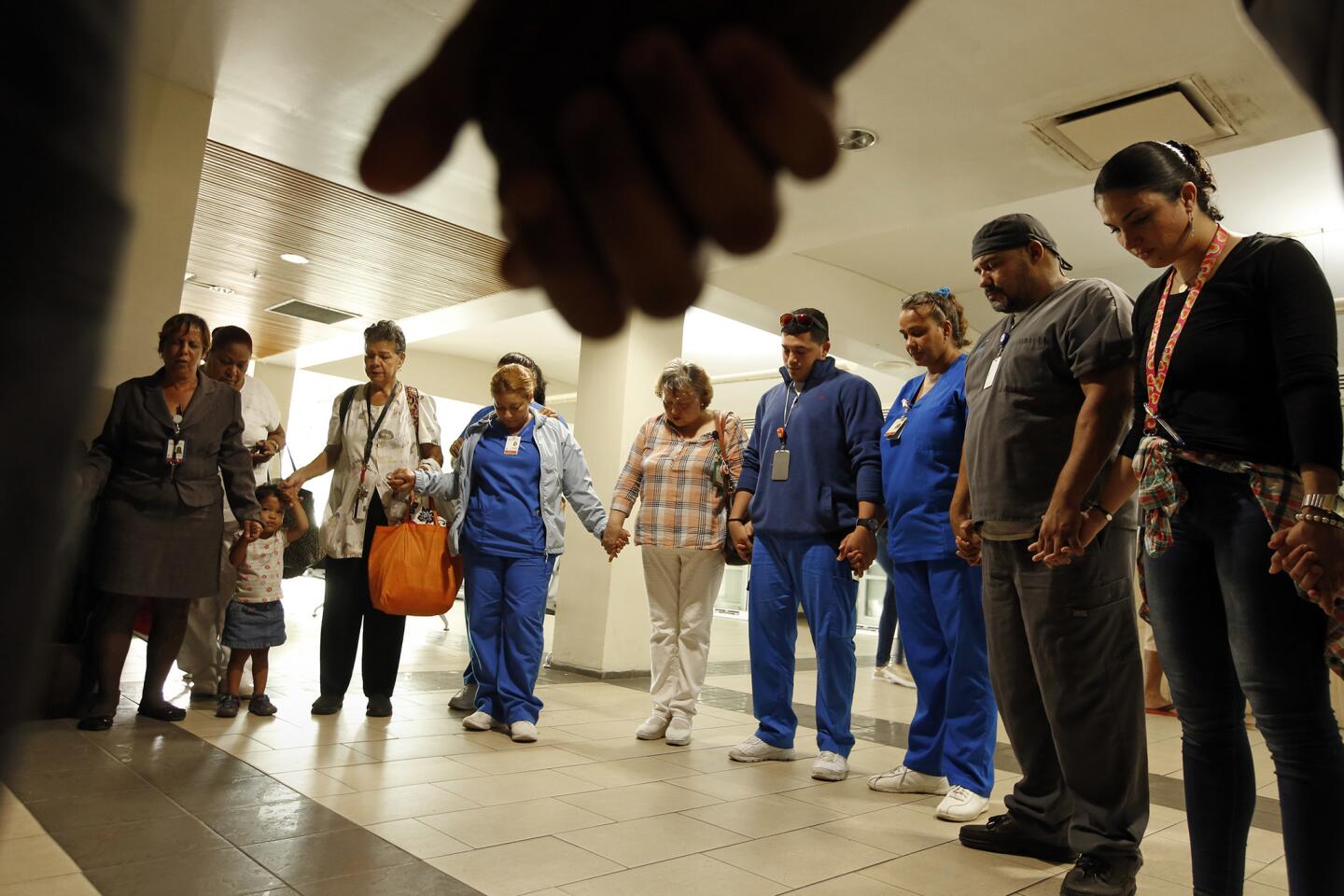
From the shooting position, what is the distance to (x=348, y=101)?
0.93ft

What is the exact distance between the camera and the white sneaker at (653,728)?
3.10 metres

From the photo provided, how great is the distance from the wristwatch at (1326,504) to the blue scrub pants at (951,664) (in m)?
1.02

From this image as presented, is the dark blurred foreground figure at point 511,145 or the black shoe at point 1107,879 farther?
the black shoe at point 1107,879

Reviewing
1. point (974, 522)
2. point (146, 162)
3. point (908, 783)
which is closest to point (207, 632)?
point (908, 783)

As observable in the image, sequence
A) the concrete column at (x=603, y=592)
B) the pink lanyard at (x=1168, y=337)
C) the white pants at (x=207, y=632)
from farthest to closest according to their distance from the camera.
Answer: the concrete column at (x=603, y=592) → the white pants at (x=207, y=632) → the pink lanyard at (x=1168, y=337)

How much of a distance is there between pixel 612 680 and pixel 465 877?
9.83ft

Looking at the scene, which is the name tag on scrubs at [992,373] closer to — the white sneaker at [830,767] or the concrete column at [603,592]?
the white sneaker at [830,767]

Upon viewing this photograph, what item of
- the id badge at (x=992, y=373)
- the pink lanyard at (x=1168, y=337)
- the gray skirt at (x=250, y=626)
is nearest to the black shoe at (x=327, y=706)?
the gray skirt at (x=250, y=626)

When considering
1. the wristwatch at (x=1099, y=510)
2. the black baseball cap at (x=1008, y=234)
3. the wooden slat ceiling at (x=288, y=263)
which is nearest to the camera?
the wooden slat ceiling at (x=288, y=263)

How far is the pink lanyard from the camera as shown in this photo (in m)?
1.36

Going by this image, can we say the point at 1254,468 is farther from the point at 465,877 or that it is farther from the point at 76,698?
the point at 76,698

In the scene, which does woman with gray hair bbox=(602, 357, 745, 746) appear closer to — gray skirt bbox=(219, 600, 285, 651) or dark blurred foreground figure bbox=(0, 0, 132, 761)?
gray skirt bbox=(219, 600, 285, 651)

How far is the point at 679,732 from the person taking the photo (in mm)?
3047

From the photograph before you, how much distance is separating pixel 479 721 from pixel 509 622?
1.18 ft
